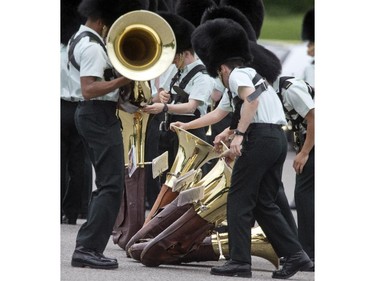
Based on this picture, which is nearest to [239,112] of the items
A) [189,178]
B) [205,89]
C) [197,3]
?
[189,178]

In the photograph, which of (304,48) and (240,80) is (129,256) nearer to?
(240,80)

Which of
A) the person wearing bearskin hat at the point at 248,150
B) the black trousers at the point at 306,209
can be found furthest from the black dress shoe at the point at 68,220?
the person wearing bearskin hat at the point at 248,150

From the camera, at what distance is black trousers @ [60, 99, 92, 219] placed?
34.4 feet

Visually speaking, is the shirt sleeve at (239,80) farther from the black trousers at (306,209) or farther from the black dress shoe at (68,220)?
the black dress shoe at (68,220)

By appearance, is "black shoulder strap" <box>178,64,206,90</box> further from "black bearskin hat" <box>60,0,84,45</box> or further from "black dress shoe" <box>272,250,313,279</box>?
"black dress shoe" <box>272,250,313,279</box>

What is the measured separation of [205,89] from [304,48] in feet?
5.87

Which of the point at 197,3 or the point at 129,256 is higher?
the point at 197,3

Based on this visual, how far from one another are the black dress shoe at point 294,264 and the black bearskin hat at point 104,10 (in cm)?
141

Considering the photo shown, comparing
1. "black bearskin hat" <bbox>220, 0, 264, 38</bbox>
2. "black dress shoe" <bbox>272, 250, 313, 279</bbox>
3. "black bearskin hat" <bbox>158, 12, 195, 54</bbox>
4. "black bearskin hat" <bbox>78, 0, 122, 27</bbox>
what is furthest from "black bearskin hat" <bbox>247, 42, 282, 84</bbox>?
"black bearskin hat" <bbox>220, 0, 264, 38</bbox>

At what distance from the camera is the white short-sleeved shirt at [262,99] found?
8070 mm

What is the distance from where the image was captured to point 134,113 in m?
9.27

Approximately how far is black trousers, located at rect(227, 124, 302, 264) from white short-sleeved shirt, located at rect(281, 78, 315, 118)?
0.25 m

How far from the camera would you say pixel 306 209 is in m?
8.80

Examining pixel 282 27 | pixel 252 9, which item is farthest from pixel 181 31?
pixel 252 9
